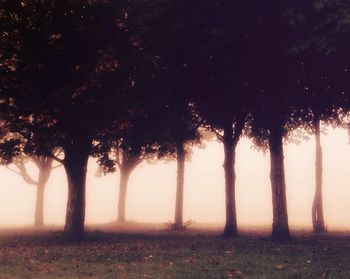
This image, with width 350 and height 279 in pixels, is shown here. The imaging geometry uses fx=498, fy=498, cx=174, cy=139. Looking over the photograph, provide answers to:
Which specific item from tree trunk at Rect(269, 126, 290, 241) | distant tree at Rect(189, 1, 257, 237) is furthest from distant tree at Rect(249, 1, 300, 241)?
distant tree at Rect(189, 1, 257, 237)

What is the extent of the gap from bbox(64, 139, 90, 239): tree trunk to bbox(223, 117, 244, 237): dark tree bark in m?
8.26

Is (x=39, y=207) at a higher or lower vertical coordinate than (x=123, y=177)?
lower

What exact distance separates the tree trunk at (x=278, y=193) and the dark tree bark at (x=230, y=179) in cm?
400

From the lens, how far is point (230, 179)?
98.4 ft

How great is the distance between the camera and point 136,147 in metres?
27.6

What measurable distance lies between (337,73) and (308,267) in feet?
39.4

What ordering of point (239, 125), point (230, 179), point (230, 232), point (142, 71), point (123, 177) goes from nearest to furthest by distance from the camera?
point (142, 71) < point (230, 232) < point (230, 179) < point (239, 125) < point (123, 177)

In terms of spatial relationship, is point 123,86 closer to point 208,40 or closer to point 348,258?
point 208,40

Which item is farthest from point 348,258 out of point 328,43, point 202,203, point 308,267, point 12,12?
point 202,203

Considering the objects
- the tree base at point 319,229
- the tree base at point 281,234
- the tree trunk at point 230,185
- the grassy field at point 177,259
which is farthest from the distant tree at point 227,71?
the tree base at point 319,229

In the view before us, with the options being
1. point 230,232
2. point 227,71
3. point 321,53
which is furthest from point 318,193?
point 321,53

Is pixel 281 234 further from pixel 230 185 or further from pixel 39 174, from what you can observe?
pixel 39 174

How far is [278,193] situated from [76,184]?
36.0 ft

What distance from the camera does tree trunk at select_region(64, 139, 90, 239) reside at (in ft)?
88.7
